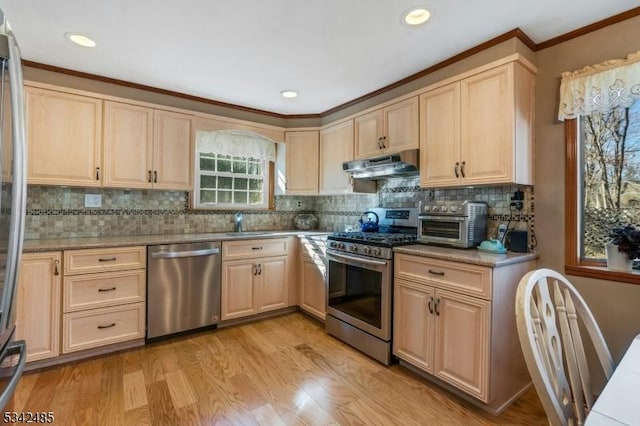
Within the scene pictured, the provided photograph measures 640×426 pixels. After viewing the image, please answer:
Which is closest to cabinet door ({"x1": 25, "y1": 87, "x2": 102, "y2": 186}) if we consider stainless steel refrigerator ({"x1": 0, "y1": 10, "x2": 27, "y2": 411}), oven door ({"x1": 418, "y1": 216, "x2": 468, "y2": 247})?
stainless steel refrigerator ({"x1": 0, "y1": 10, "x2": 27, "y2": 411})

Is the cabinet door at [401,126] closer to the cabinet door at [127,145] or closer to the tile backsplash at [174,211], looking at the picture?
the tile backsplash at [174,211]

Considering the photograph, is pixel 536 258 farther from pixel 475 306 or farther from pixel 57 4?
pixel 57 4

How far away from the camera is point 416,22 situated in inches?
73.7

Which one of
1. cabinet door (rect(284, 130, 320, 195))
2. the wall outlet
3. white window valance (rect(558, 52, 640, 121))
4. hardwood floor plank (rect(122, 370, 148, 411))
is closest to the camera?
white window valance (rect(558, 52, 640, 121))

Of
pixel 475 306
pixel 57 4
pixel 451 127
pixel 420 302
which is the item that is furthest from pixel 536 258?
pixel 57 4

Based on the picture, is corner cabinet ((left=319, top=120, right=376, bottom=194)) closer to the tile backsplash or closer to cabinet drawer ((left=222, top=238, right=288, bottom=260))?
the tile backsplash

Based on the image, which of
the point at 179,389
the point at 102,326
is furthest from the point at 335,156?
the point at 102,326

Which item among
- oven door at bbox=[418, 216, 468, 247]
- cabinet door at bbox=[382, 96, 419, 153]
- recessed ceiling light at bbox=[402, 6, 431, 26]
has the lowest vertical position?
oven door at bbox=[418, 216, 468, 247]

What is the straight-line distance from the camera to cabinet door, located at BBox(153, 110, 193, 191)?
114 inches

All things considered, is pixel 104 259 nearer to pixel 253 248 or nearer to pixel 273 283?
pixel 253 248

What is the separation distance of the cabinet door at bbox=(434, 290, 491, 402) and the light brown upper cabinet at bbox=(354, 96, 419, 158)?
4.28 feet

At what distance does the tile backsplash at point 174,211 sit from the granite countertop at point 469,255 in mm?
321

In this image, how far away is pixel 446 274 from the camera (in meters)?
2.00

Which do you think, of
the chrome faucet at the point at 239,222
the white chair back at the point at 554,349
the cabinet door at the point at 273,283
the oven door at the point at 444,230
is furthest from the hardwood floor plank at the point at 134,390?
the oven door at the point at 444,230
